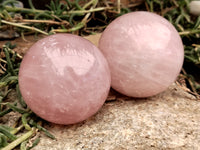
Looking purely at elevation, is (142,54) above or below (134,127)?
above

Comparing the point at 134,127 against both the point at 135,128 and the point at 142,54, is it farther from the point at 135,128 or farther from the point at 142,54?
the point at 142,54

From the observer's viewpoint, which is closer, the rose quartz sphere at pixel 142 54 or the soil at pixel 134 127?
the soil at pixel 134 127

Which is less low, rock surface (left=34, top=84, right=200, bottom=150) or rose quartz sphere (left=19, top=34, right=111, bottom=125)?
rose quartz sphere (left=19, top=34, right=111, bottom=125)

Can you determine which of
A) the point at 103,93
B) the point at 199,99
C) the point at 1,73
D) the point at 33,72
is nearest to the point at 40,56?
the point at 33,72

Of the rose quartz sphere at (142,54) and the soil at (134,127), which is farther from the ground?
the rose quartz sphere at (142,54)

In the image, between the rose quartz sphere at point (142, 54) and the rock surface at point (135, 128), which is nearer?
the rock surface at point (135, 128)

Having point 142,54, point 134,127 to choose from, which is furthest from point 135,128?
point 142,54
